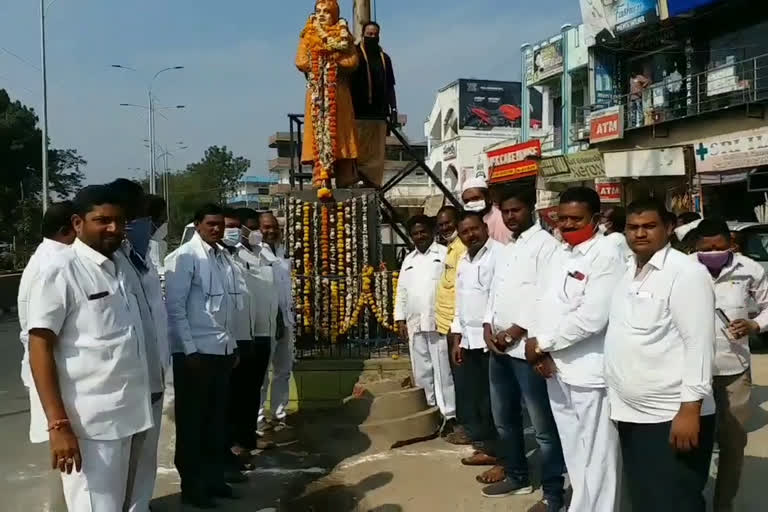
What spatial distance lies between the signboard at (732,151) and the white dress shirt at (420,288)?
35.7ft

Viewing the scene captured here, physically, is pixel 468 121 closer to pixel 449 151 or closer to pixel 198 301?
pixel 449 151

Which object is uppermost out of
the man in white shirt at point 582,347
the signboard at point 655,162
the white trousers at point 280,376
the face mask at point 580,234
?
the signboard at point 655,162

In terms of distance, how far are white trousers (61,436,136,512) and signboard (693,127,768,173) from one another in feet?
48.1

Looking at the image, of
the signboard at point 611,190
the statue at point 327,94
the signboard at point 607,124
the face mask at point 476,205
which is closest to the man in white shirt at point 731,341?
the face mask at point 476,205

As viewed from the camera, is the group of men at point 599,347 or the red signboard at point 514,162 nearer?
the group of men at point 599,347

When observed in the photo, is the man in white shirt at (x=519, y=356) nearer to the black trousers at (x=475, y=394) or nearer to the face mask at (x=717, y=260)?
the black trousers at (x=475, y=394)

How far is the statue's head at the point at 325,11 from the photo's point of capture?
8.42 m

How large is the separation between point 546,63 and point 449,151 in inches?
463

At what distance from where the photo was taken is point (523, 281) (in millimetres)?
4371

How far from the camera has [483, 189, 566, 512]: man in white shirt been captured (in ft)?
13.9

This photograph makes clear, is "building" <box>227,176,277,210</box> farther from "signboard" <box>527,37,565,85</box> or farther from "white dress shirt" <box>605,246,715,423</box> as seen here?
"white dress shirt" <box>605,246,715,423</box>

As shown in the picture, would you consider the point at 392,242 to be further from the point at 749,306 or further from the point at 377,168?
the point at 749,306

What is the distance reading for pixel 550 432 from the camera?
4.23 m

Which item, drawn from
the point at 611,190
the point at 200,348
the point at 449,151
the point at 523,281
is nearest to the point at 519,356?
the point at 523,281
